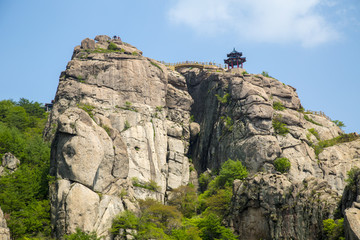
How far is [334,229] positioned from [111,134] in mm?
32483

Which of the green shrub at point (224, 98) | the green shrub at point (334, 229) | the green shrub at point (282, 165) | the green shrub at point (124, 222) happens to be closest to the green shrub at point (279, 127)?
the green shrub at point (282, 165)

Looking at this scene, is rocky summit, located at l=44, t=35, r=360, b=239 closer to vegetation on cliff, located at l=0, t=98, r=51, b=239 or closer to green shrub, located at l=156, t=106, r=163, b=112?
green shrub, located at l=156, t=106, r=163, b=112

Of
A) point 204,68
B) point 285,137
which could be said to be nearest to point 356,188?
point 285,137

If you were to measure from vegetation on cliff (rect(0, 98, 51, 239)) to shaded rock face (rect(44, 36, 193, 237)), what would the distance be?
80.1 inches

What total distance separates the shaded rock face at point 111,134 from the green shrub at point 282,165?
1553cm

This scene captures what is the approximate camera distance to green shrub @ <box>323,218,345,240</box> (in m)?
49.2

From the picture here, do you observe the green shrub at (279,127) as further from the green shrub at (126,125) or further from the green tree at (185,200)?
the green shrub at (126,125)

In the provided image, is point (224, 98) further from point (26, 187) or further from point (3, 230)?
point (3, 230)

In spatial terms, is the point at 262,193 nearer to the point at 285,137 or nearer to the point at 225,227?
the point at 225,227

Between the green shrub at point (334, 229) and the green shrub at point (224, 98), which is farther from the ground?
the green shrub at point (224, 98)

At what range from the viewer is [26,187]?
6444 centimetres

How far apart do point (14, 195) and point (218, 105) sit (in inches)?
1513

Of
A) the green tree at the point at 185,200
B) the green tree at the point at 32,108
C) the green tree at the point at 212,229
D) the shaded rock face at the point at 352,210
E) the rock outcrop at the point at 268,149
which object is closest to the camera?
the shaded rock face at the point at 352,210

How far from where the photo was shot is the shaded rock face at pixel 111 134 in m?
61.6
